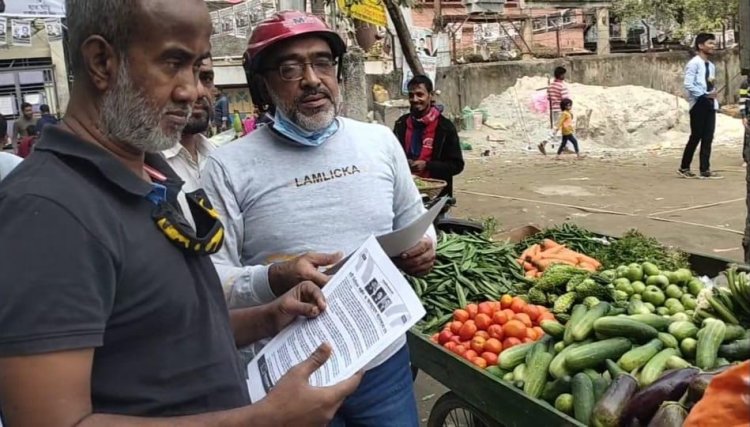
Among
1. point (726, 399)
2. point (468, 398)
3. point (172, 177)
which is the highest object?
point (172, 177)

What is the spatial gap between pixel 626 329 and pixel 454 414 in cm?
107

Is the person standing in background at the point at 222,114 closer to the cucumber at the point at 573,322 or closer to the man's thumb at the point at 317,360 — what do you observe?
the cucumber at the point at 573,322

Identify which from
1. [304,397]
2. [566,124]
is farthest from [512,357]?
[566,124]

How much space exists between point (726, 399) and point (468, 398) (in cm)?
226

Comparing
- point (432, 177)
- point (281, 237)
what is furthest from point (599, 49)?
point (281, 237)

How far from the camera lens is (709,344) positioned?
3012 mm

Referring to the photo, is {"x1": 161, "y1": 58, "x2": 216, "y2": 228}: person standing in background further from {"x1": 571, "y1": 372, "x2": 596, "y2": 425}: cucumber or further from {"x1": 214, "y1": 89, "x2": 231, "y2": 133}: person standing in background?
{"x1": 214, "y1": 89, "x2": 231, "y2": 133}: person standing in background

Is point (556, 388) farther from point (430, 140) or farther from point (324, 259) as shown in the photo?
point (430, 140)

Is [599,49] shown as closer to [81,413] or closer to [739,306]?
[739,306]

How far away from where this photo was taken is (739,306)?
3.38 m

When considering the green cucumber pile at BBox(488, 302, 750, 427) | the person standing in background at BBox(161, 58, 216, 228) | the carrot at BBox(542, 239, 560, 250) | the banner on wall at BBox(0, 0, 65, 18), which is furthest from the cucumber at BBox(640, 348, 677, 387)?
the banner on wall at BBox(0, 0, 65, 18)

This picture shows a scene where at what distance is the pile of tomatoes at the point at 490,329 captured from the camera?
12.0 ft

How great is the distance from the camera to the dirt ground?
320 inches

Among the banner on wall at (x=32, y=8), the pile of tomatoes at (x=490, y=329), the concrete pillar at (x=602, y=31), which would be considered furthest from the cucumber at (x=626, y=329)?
the concrete pillar at (x=602, y=31)
